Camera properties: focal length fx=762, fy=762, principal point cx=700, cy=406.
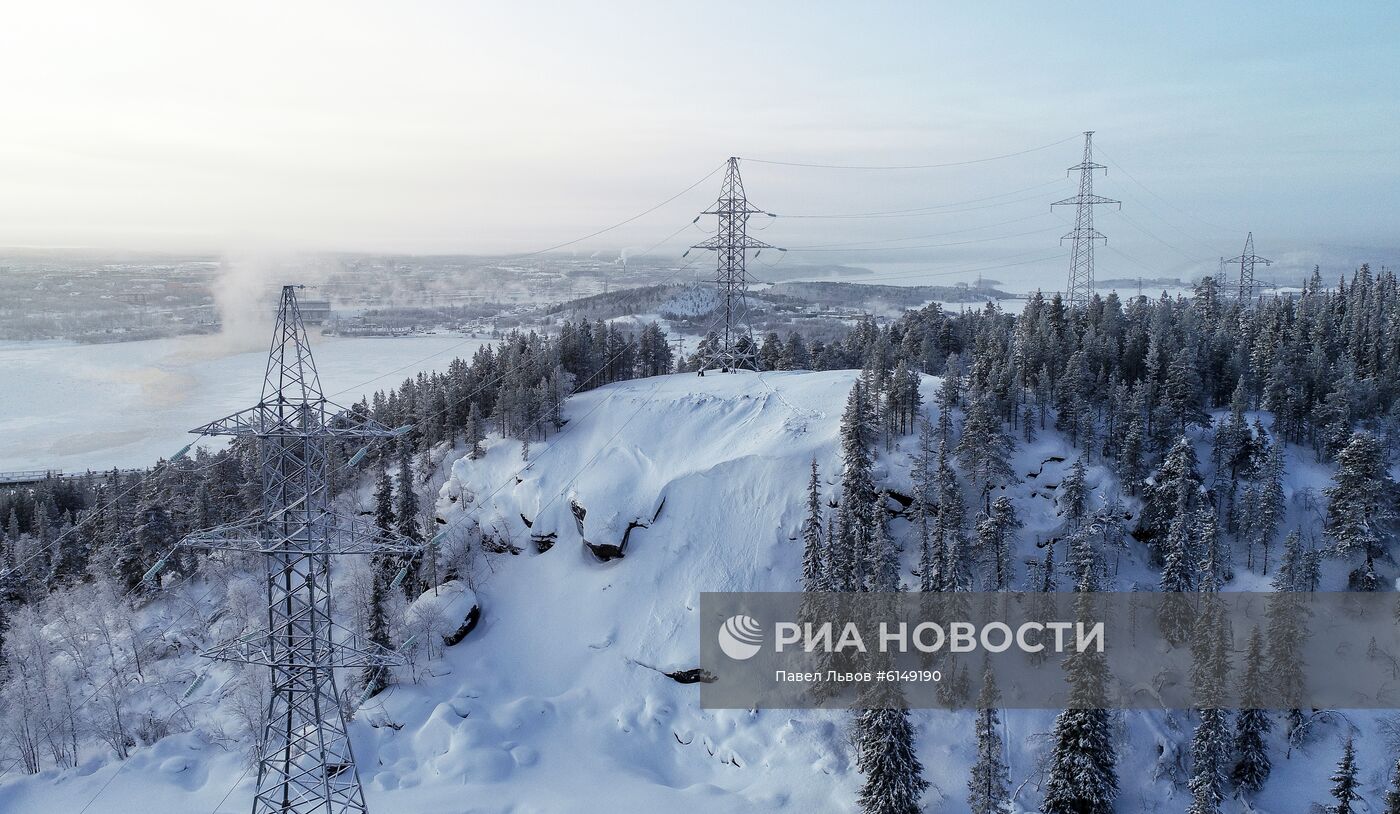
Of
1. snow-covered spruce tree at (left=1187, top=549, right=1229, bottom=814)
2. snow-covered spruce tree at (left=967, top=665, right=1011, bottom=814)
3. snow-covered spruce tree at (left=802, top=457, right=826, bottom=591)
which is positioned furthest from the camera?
snow-covered spruce tree at (left=802, top=457, right=826, bottom=591)

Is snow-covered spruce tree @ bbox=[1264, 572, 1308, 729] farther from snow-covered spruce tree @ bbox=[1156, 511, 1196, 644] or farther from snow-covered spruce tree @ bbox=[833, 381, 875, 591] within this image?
snow-covered spruce tree @ bbox=[833, 381, 875, 591]

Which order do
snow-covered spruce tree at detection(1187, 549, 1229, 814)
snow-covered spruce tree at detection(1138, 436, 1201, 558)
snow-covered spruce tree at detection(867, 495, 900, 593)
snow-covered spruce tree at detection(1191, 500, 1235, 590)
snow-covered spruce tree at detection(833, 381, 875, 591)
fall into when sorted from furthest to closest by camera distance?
snow-covered spruce tree at detection(1138, 436, 1201, 558) → snow-covered spruce tree at detection(1191, 500, 1235, 590) → snow-covered spruce tree at detection(867, 495, 900, 593) → snow-covered spruce tree at detection(833, 381, 875, 591) → snow-covered spruce tree at detection(1187, 549, 1229, 814)

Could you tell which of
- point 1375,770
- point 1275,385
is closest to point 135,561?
point 1375,770

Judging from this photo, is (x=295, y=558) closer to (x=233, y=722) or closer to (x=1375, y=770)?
(x=233, y=722)

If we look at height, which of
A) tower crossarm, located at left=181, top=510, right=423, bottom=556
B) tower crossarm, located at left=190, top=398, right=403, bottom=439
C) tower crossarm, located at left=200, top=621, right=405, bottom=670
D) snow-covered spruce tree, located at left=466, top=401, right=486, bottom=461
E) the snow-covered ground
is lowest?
the snow-covered ground

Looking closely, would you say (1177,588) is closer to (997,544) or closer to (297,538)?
(997,544)

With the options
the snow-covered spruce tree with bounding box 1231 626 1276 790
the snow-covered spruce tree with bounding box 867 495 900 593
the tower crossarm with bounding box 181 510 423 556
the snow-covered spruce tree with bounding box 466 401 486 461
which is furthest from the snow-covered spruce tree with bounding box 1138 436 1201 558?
the snow-covered spruce tree with bounding box 466 401 486 461

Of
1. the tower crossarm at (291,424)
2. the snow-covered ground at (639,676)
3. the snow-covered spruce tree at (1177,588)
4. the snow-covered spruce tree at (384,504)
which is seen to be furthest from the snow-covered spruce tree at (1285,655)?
the snow-covered spruce tree at (384,504)

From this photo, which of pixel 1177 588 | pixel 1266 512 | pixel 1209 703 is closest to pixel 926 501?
pixel 1177 588
